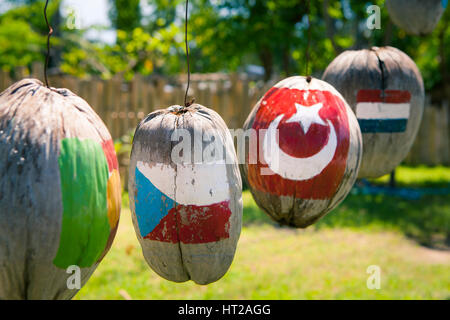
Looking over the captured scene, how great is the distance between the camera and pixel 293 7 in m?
9.05

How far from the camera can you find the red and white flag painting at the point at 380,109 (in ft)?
4.95

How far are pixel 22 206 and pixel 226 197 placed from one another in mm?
454

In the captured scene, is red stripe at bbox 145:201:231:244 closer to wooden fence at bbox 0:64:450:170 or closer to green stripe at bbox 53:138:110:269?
green stripe at bbox 53:138:110:269

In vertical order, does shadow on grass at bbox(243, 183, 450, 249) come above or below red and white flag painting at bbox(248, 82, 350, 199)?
below

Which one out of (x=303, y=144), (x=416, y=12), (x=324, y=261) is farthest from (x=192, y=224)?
(x=324, y=261)

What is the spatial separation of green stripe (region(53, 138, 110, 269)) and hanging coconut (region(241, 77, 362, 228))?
0.46m

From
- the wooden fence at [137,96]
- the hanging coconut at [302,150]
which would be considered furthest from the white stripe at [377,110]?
the wooden fence at [137,96]

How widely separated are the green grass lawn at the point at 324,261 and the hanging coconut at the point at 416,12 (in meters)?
2.75

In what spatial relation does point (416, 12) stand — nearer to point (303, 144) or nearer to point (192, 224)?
point (303, 144)

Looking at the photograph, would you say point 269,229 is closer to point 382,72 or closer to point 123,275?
point 123,275

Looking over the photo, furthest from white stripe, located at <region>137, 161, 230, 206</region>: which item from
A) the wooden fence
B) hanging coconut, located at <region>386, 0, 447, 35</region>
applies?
the wooden fence

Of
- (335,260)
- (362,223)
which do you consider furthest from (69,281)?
(362,223)

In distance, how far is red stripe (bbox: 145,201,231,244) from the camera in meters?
1.06

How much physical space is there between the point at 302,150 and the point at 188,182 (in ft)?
1.10
